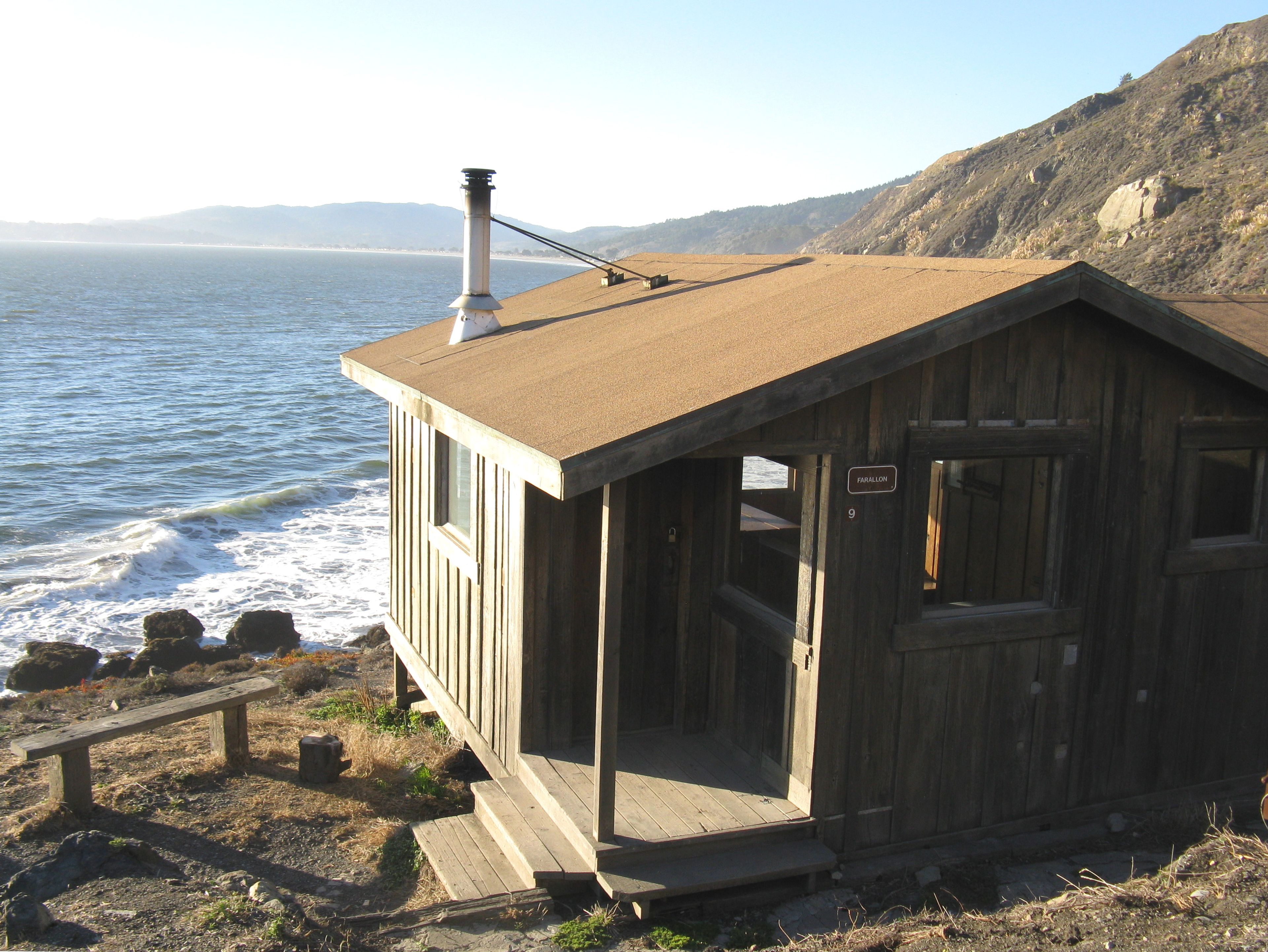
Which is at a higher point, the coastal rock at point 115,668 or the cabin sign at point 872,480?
the cabin sign at point 872,480

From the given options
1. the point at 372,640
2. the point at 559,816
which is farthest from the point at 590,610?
the point at 372,640

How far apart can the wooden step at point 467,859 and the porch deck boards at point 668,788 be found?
19.3 inches

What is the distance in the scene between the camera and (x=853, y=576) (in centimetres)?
591

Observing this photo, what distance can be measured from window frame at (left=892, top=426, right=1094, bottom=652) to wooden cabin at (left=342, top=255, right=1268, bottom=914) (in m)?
0.02

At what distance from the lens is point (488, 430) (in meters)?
5.65

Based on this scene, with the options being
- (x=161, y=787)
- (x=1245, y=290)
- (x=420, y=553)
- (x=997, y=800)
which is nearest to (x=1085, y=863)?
(x=997, y=800)

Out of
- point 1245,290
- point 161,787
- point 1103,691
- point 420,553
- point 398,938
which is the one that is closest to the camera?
point 398,938

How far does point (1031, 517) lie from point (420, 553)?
4.85 meters

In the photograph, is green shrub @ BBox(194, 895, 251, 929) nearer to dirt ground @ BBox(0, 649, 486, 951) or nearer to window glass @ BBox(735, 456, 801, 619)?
dirt ground @ BBox(0, 649, 486, 951)

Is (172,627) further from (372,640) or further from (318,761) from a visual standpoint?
(318,761)

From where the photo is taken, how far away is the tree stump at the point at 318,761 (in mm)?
7867

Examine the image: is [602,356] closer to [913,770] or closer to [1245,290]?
[913,770]

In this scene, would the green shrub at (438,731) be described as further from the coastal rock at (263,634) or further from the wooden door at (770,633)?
the coastal rock at (263,634)

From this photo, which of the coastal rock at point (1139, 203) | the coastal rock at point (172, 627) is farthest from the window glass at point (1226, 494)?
the coastal rock at point (1139, 203)
